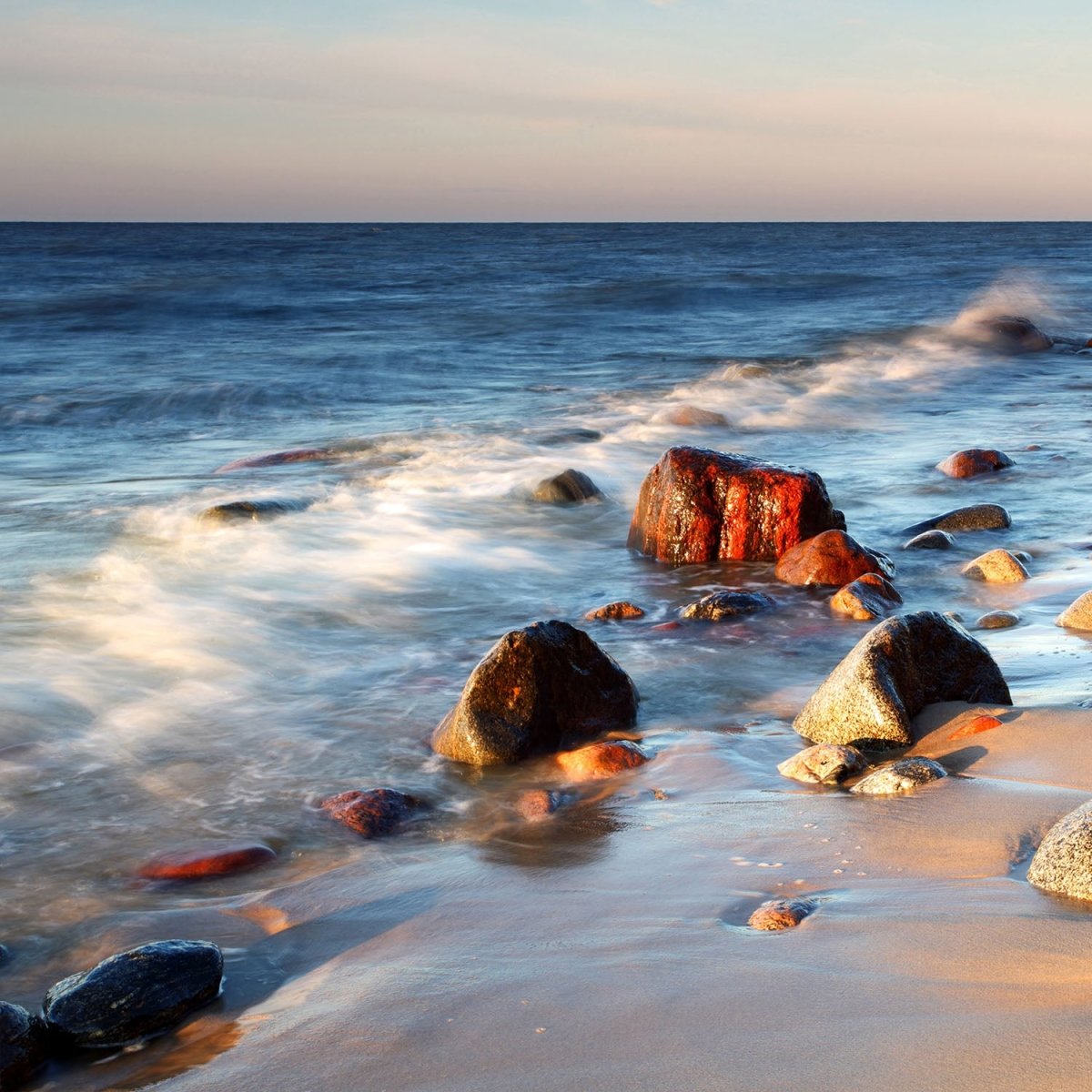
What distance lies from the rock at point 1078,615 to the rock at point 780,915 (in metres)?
2.88

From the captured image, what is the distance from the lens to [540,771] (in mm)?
4020

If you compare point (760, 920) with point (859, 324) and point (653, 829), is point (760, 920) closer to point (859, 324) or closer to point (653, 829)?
point (653, 829)

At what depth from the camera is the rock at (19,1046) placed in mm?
2395

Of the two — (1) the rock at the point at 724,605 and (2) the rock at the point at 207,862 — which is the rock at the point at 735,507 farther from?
(2) the rock at the point at 207,862

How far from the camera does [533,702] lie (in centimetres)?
416

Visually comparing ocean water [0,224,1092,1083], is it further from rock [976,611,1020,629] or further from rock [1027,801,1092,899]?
rock [1027,801,1092,899]

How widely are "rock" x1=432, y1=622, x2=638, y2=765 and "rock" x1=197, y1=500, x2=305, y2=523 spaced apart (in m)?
4.16

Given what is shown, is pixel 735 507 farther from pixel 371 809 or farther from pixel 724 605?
pixel 371 809

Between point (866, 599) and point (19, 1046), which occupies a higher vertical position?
point (866, 599)

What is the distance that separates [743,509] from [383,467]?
4.33m

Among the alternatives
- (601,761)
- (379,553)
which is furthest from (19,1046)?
(379,553)

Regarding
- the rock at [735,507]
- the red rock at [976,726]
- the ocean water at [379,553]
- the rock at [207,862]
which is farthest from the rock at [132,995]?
the rock at [735,507]

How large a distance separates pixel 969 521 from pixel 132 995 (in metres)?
6.09

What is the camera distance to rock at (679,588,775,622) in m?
5.66
